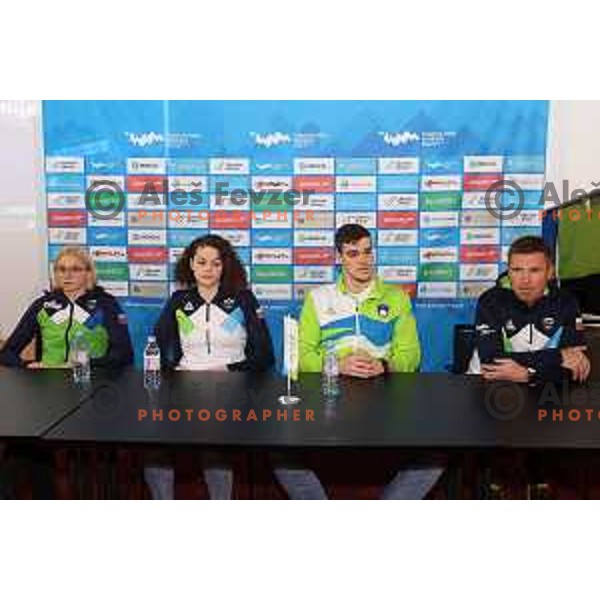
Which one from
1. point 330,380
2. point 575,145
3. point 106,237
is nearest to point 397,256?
point 575,145

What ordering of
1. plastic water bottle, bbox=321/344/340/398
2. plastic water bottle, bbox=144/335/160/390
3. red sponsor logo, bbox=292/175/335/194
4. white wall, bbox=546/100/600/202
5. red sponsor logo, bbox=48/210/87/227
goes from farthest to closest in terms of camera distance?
red sponsor logo, bbox=48/210/87/227, red sponsor logo, bbox=292/175/335/194, white wall, bbox=546/100/600/202, plastic water bottle, bbox=144/335/160/390, plastic water bottle, bbox=321/344/340/398

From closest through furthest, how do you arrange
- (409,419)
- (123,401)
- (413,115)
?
(409,419) → (123,401) → (413,115)

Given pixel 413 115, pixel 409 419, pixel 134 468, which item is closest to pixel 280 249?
pixel 413 115

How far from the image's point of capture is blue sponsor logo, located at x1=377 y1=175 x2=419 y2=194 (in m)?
4.30

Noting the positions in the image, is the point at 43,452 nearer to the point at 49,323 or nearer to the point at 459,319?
the point at 49,323

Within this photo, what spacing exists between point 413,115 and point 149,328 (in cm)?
200

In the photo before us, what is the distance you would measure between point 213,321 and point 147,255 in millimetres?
1420

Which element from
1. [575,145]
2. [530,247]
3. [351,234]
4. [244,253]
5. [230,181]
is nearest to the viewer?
[530,247]

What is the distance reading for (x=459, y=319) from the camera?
14.6 ft

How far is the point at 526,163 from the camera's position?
424 cm

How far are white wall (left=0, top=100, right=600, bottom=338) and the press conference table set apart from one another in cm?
175

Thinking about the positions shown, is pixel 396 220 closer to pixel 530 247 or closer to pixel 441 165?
pixel 441 165

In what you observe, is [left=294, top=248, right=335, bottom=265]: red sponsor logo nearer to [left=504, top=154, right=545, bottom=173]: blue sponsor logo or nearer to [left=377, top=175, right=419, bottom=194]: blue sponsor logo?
[left=377, top=175, right=419, bottom=194]: blue sponsor logo

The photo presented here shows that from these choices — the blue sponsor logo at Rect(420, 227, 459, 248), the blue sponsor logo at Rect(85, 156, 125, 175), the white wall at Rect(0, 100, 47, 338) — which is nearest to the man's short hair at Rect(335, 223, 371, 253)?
the blue sponsor logo at Rect(420, 227, 459, 248)
